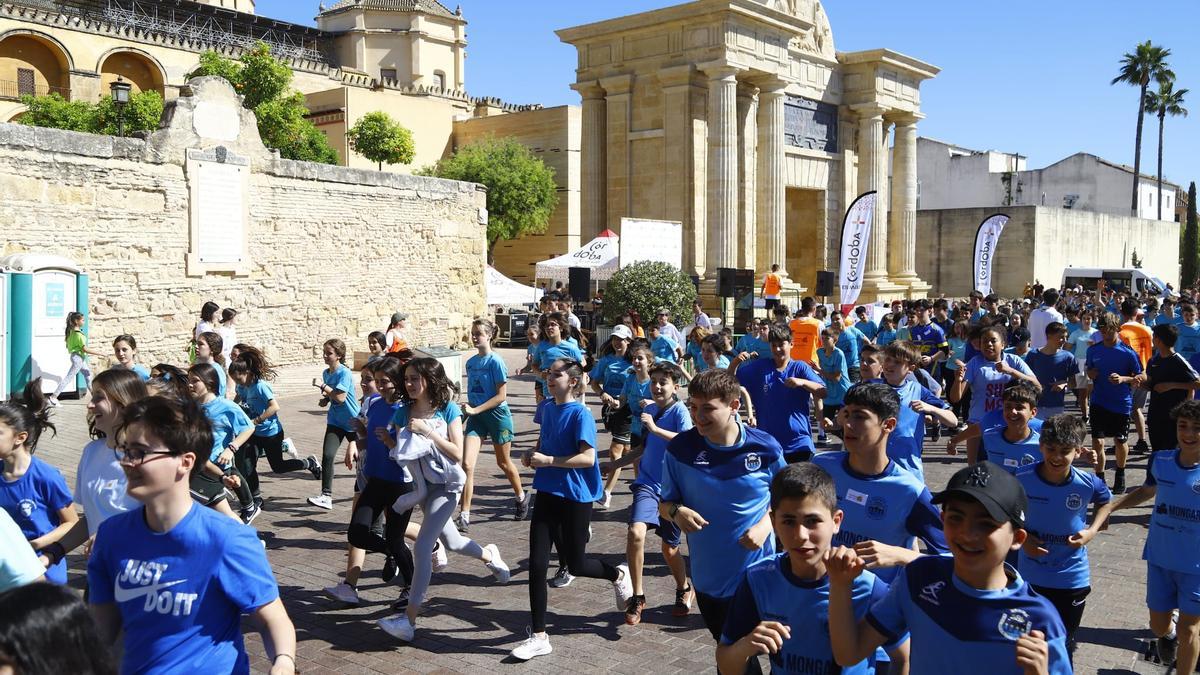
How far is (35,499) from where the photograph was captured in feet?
14.4

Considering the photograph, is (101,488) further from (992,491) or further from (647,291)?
(647,291)

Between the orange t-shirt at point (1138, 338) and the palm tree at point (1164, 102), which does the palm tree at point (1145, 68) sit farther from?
the orange t-shirt at point (1138, 338)

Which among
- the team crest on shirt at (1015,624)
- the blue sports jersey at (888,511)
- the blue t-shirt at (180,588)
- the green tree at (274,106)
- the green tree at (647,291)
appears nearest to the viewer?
the team crest on shirt at (1015,624)

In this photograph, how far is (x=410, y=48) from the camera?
68.8 m

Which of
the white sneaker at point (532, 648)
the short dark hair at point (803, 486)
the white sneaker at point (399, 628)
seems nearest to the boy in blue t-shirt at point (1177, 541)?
the short dark hair at point (803, 486)

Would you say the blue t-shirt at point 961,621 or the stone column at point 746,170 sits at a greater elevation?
the stone column at point 746,170

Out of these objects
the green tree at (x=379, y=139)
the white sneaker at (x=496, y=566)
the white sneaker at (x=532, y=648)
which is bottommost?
the white sneaker at (x=532, y=648)

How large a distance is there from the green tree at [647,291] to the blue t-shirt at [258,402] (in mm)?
12344

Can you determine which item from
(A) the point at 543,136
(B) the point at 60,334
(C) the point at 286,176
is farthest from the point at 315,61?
(B) the point at 60,334

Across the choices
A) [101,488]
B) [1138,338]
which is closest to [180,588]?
[101,488]

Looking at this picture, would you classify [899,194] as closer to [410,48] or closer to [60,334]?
[60,334]

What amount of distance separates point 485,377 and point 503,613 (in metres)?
3.37

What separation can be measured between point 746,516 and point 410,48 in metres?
68.9

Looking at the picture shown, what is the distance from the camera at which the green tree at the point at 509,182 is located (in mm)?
45906
